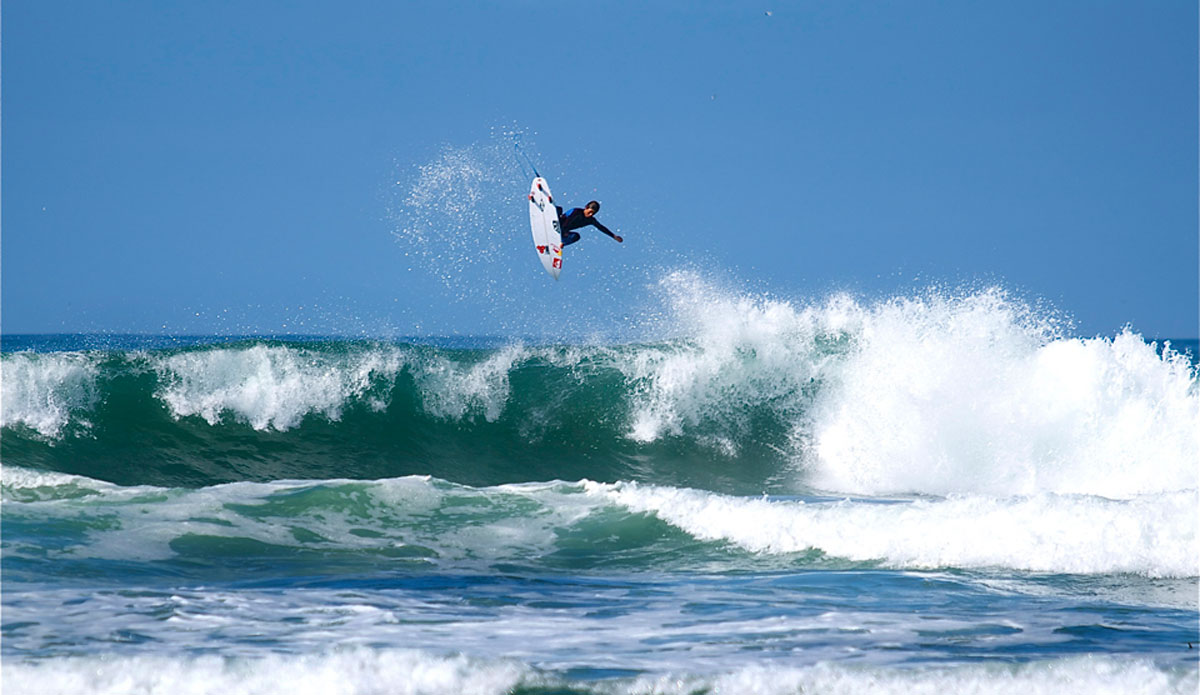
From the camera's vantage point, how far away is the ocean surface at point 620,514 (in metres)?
4.23

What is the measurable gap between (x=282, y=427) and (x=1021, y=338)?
9.90 meters

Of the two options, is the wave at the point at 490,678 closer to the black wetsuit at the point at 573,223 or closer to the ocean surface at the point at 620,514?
the ocean surface at the point at 620,514

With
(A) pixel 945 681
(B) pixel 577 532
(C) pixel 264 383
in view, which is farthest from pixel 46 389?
(A) pixel 945 681

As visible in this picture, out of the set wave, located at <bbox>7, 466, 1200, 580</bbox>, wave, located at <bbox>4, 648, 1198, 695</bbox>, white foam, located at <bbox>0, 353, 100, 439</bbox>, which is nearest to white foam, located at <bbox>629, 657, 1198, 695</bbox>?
wave, located at <bbox>4, 648, 1198, 695</bbox>

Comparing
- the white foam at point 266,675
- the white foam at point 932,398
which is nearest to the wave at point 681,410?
the white foam at point 932,398

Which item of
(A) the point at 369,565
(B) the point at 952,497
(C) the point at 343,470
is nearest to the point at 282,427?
(C) the point at 343,470

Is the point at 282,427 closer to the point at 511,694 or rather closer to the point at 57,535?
the point at 57,535

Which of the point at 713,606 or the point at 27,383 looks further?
the point at 27,383

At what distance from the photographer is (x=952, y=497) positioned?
7504 mm

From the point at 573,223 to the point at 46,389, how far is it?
6.85 metres

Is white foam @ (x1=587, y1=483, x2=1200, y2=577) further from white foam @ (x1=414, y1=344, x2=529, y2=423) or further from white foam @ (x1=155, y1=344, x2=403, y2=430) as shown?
white foam @ (x1=155, y1=344, x2=403, y2=430)

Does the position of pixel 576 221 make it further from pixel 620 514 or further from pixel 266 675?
pixel 266 675

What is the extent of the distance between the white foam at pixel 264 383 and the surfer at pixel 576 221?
3.24m

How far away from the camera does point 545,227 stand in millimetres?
12594
